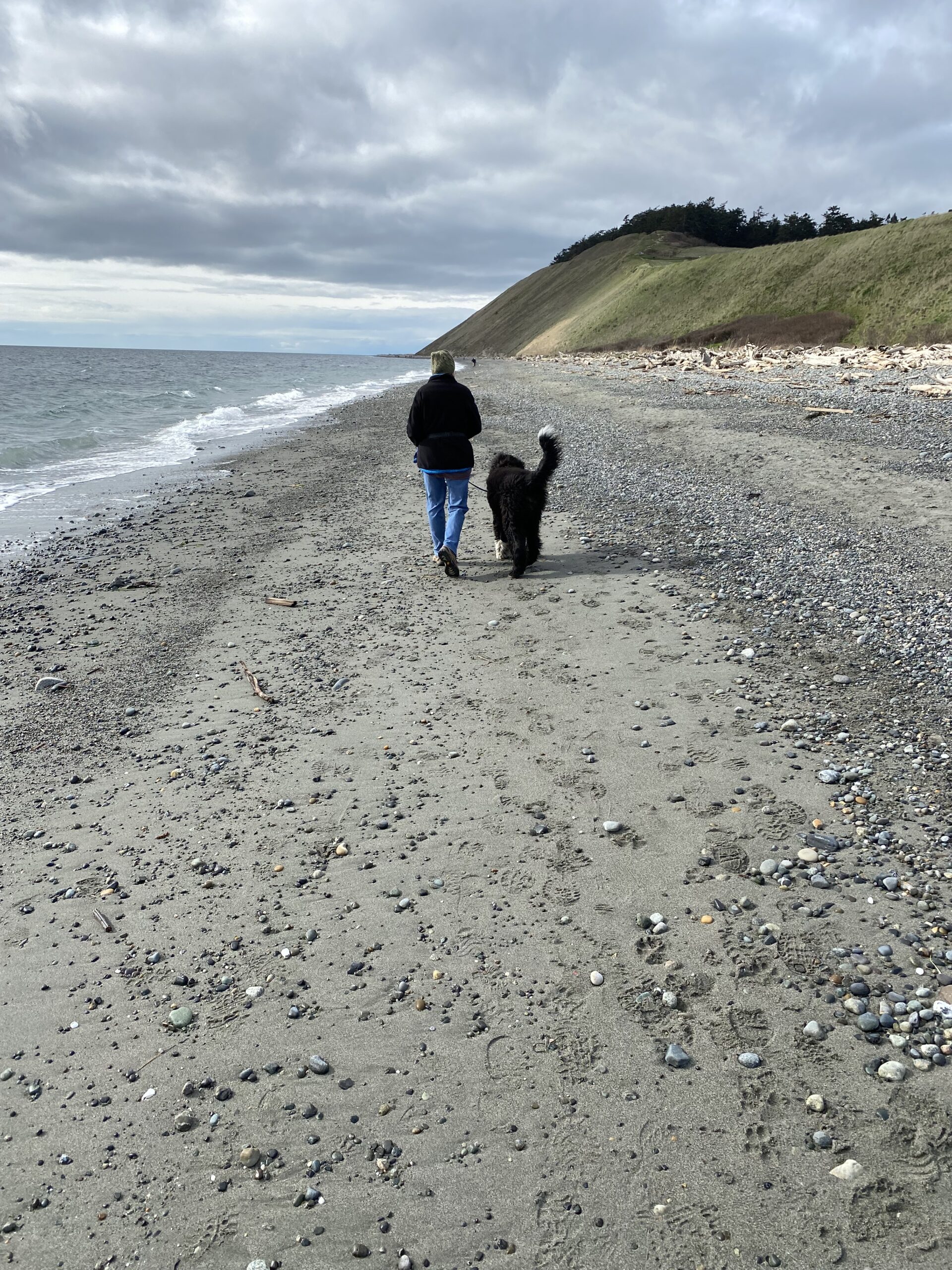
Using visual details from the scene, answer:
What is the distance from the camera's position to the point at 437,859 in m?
4.16

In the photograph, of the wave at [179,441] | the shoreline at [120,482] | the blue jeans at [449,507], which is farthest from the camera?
the wave at [179,441]

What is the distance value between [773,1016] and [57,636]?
7.37 meters

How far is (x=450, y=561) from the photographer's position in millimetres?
8938

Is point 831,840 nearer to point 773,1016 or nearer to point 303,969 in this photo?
point 773,1016

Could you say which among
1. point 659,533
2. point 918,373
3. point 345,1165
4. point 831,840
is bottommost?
point 345,1165

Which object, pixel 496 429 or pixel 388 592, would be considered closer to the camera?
pixel 388 592

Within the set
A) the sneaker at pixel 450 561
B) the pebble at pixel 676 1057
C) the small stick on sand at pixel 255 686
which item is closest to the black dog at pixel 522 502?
the sneaker at pixel 450 561

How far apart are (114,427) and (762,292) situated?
40.8 metres

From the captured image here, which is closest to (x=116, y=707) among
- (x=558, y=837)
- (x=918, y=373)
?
(x=558, y=837)

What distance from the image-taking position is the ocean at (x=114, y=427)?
15.3 m

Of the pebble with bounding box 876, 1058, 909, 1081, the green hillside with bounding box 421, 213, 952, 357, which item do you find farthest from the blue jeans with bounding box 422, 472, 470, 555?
the green hillside with bounding box 421, 213, 952, 357

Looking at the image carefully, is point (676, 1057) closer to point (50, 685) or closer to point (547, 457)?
point (50, 685)

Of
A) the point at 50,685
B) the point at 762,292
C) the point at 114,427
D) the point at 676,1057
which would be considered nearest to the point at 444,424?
the point at 50,685

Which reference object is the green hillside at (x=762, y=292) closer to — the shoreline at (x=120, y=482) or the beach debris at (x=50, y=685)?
the shoreline at (x=120, y=482)
